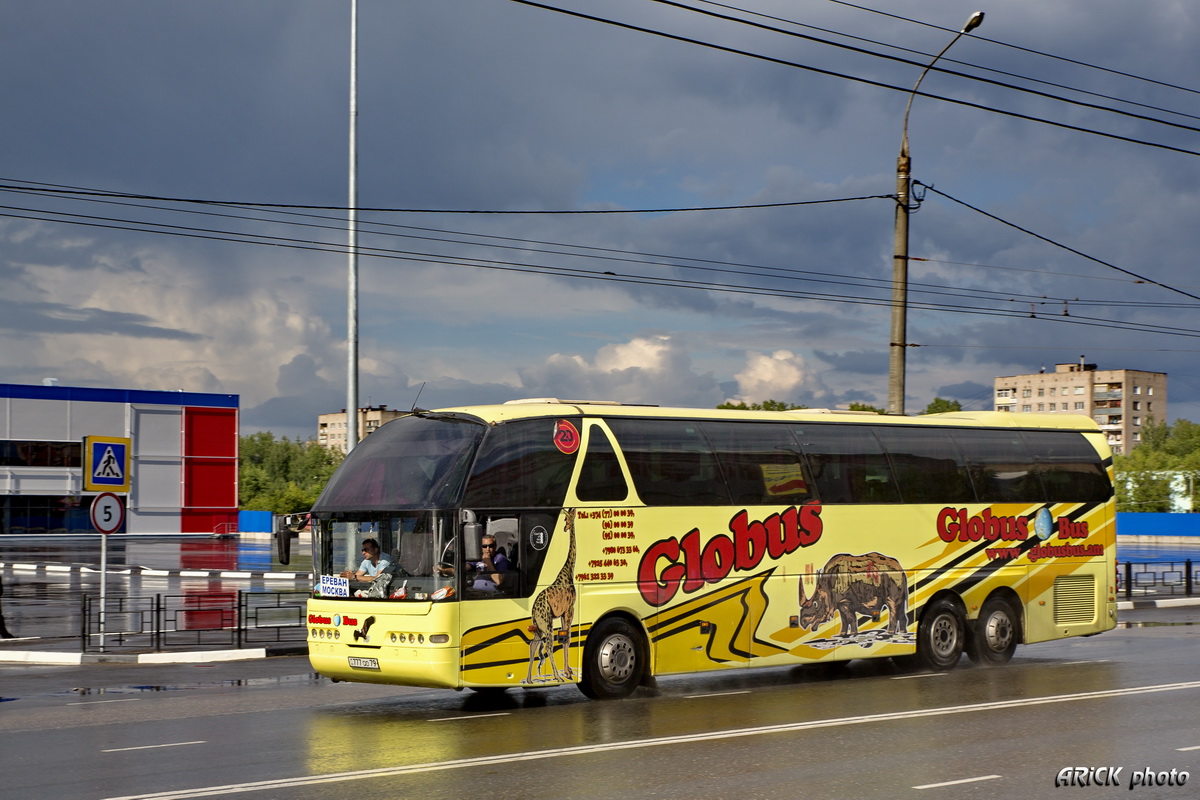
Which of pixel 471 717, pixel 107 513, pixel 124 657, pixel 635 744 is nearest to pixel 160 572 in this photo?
pixel 107 513

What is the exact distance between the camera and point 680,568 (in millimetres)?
15312

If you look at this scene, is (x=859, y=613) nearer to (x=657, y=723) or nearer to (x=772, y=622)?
(x=772, y=622)

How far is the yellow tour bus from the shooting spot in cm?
1375

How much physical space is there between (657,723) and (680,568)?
121 inches

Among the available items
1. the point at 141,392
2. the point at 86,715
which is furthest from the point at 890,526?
the point at 141,392

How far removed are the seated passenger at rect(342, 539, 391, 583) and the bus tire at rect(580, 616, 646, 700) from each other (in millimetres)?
2426

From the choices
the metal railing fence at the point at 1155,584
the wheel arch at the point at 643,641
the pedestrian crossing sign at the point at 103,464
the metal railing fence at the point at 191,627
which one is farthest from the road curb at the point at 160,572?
the wheel arch at the point at 643,641

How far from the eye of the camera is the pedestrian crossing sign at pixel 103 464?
21.1 metres

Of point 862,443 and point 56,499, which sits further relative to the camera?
point 56,499

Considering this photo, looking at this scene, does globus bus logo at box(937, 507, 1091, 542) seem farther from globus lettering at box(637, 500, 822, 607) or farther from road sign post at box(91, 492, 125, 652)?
road sign post at box(91, 492, 125, 652)

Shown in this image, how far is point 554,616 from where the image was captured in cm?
1418

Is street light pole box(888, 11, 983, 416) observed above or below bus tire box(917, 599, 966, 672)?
above

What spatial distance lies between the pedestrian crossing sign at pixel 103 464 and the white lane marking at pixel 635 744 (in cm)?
1289

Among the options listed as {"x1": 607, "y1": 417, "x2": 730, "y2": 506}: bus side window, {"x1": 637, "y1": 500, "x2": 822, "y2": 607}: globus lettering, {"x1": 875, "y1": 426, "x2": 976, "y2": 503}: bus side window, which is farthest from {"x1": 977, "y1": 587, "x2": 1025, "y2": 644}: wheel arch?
{"x1": 607, "y1": 417, "x2": 730, "y2": 506}: bus side window
